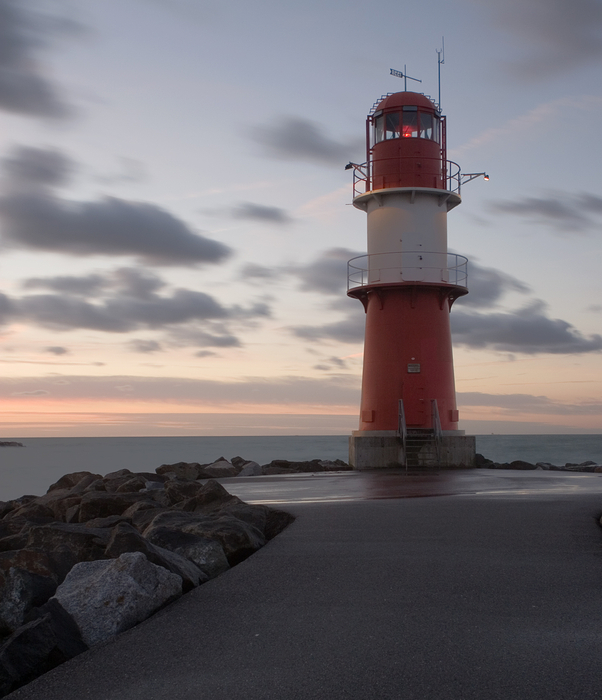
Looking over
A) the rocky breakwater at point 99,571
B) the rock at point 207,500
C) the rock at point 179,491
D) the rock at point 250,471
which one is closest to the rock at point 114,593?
the rocky breakwater at point 99,571

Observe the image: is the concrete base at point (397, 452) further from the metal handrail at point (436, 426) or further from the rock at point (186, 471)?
the rock at point (186, 471)

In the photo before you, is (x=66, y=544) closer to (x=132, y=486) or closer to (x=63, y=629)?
(x=63, y=629)

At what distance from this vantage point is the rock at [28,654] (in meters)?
3.63

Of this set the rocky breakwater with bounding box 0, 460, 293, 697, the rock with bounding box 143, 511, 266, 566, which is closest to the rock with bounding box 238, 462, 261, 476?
the rocky breakwater with bounding box 0, 460, 293, 697

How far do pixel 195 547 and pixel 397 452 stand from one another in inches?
488

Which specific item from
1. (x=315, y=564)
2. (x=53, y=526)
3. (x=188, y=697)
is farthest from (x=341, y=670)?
(x=53, y=526)

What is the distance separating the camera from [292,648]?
3.86m

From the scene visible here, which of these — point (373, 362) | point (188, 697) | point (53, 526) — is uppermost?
point (373, 362)

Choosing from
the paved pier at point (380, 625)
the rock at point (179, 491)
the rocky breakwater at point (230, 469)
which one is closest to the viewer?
the paved pier at point (380, 625)

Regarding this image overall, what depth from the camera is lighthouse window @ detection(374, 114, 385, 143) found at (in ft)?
63.2

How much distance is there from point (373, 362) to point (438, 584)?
1373 centimetres

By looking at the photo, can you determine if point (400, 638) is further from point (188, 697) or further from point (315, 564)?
point (315, 564)

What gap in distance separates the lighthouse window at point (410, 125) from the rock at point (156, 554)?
15342 mm

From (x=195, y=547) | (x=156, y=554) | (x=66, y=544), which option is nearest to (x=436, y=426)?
(x=195, y=547)
